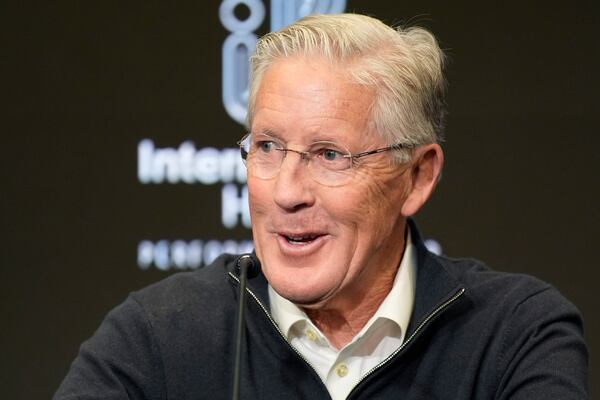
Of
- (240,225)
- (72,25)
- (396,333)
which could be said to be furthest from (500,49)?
(396,333)

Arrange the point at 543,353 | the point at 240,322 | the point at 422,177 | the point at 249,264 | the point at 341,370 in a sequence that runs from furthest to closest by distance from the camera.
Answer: the point at 422,177 < the point at 341,370 < the point at 543,353 < the point at 249,264 < the point at 240,322

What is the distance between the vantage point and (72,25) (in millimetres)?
3646

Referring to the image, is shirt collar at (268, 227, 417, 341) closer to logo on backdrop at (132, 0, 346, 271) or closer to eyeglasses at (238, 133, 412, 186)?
eyeglasses at (238, 133, 412, 186)

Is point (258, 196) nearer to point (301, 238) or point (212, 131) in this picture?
point (301, 238)

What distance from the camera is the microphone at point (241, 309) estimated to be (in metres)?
1.79

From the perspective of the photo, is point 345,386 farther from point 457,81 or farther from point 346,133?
point 457,81

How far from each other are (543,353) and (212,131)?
170cm

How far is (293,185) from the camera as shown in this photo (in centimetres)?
215

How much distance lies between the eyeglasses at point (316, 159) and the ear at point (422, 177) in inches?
5.2

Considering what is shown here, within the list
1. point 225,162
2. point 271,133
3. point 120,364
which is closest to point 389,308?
point 271,133

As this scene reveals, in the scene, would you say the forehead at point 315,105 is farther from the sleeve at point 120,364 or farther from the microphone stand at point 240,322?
the sleeve at point 120,364

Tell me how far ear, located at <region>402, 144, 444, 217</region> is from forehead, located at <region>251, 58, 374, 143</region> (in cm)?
18

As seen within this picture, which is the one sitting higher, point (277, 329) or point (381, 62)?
point (381, 62)

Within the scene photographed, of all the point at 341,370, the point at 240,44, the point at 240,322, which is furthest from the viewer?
the point at 240,44
